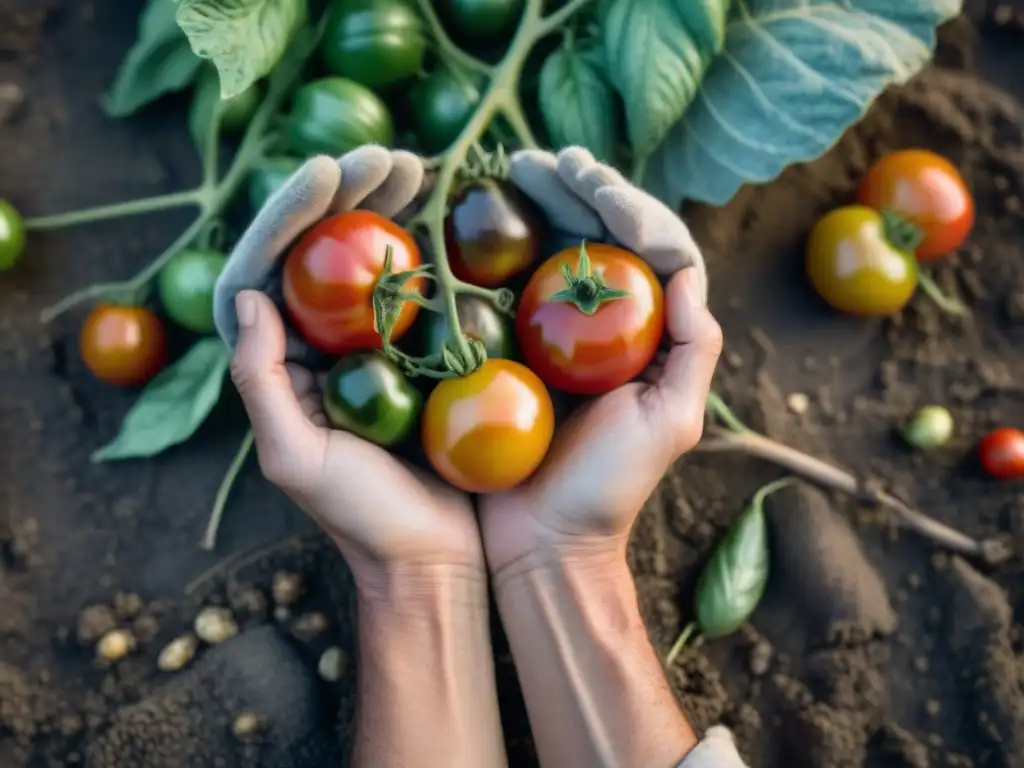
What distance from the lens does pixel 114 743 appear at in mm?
1379

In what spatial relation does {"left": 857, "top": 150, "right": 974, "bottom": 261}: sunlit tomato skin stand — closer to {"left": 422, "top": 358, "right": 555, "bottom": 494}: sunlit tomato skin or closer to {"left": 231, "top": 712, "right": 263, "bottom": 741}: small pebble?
{"left": 422, "top": 358, "right": 555, "bottom": 494}: sunlit tomato skin

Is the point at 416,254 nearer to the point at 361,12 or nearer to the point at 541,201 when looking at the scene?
the point at 541,201

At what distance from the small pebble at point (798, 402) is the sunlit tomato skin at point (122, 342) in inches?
39.4

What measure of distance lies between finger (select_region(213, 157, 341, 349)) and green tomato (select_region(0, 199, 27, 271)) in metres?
0.52

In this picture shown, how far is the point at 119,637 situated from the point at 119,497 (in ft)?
0.72

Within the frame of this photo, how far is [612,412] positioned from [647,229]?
0.22 meters

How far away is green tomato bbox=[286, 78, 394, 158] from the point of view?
139 cm

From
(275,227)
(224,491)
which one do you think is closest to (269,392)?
(275,227)

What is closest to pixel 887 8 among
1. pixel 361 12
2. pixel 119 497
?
pixel 361 12

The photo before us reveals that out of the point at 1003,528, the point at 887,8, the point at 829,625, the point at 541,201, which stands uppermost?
the point at 887,8

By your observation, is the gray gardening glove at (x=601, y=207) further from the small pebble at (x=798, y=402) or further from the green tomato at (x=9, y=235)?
the green tomato at (x=9, y=235)

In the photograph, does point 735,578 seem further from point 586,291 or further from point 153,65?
point 153,65

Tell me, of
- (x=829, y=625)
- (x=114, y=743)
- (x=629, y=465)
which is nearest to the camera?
(x=629, y=465)

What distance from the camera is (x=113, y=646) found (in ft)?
4.75
